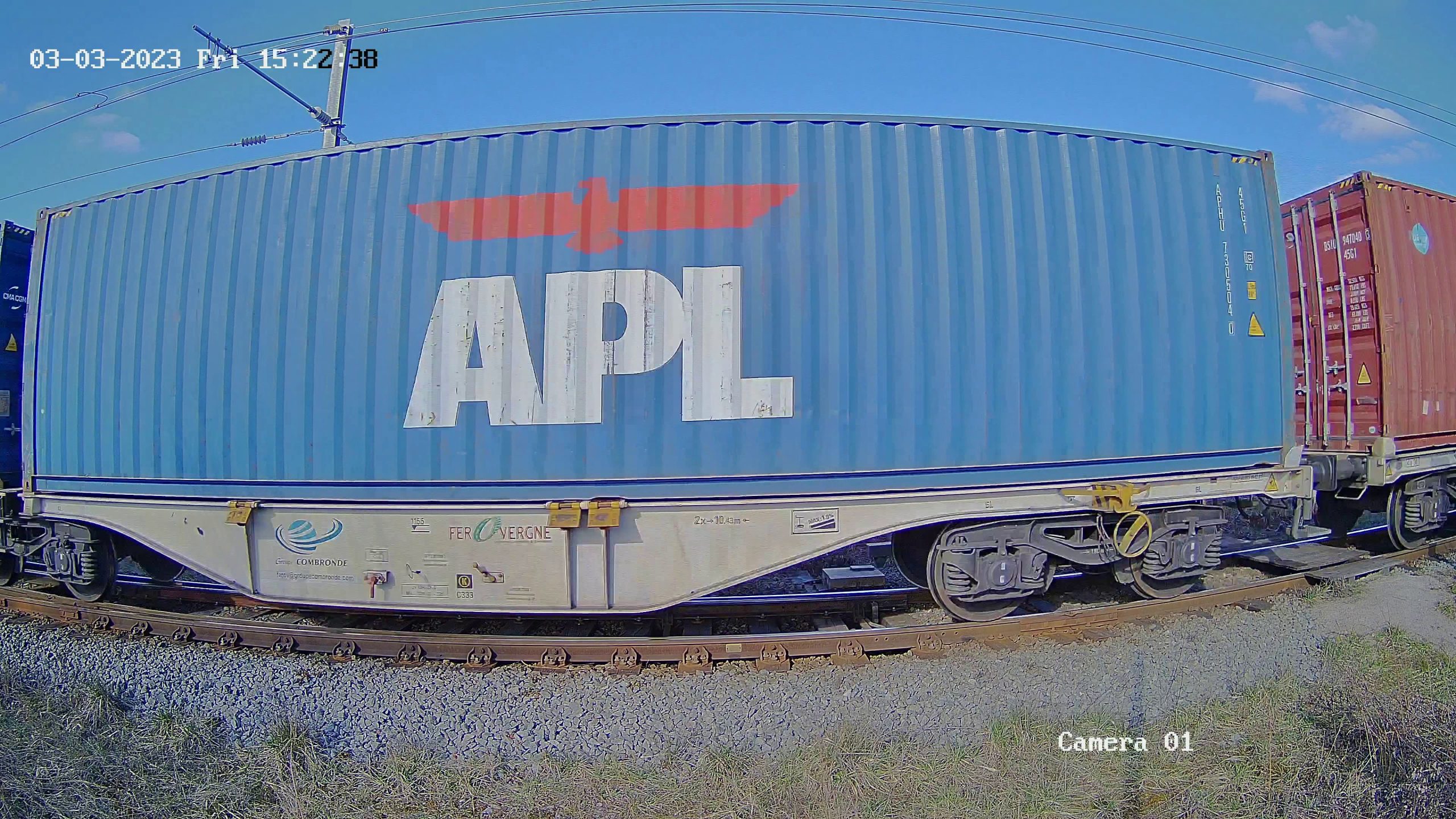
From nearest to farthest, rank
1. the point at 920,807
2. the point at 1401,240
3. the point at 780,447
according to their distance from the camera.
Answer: the point at 920,807, the point at 780,447, the point at 1401,240

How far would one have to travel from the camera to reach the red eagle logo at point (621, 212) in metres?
4.60

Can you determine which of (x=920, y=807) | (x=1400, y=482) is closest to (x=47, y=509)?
(x=920, y=807)

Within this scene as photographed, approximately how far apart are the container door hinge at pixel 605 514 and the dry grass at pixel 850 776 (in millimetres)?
1556

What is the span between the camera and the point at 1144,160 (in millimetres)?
5062

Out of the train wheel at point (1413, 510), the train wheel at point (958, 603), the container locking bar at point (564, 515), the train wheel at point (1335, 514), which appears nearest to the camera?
the container locking bar at point (564, 515)

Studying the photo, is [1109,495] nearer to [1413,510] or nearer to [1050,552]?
[1050,552]

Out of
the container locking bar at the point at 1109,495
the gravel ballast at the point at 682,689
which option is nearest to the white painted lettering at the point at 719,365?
the gravel ballast at the point at 682,689

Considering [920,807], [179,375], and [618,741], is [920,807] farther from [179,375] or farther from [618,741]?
[179,375]

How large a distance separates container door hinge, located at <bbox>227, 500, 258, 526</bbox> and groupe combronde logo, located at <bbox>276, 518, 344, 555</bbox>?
260mm

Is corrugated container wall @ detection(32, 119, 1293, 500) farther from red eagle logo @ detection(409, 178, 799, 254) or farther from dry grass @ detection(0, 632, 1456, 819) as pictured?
dry grass @ detection(0, 632, 1456, 819)

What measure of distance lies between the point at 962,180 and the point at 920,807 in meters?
4.36

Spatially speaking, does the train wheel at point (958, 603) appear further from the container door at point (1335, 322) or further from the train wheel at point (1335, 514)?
the train wheel at point (1335, 514)

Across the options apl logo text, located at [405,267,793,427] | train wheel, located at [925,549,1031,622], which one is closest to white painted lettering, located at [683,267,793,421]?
apl logo text, located at [405,267,793,427]

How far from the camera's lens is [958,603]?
198 inches
